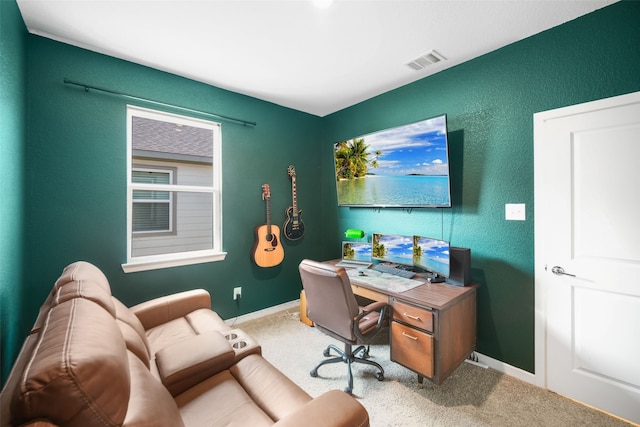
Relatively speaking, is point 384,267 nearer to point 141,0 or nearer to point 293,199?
point 293,199

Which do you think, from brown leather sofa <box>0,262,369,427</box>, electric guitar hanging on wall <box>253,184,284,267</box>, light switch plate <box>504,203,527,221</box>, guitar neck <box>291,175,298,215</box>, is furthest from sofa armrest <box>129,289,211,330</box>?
light switch plate <box>504,203,527,221</box>

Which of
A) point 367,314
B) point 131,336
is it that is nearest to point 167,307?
point 131,336

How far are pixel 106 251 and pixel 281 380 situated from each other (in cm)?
196

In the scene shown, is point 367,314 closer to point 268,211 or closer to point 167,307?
point 167,307

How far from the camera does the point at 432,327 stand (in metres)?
1.84

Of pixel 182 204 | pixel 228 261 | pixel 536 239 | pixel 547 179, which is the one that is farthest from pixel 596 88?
pixel 182 204

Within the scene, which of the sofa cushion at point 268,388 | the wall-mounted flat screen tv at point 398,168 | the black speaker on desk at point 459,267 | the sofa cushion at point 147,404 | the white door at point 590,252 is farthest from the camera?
the wall-mounted flat screen tv at point 398,168

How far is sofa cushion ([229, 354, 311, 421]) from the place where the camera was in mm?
1216

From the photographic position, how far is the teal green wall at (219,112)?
1.73 meters

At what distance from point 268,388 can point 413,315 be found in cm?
112

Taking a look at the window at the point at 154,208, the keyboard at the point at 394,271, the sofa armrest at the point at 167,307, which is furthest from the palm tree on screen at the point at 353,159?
the window at the point at 154,208

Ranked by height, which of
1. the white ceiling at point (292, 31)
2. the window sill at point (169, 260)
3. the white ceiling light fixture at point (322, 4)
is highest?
the white ceiling at point (292, 31)

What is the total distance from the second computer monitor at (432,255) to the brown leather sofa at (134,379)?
4.87 feet

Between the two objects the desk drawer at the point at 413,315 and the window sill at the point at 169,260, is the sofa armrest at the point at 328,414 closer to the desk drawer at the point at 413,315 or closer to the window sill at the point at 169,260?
the desk drawer at the point at 413,315
